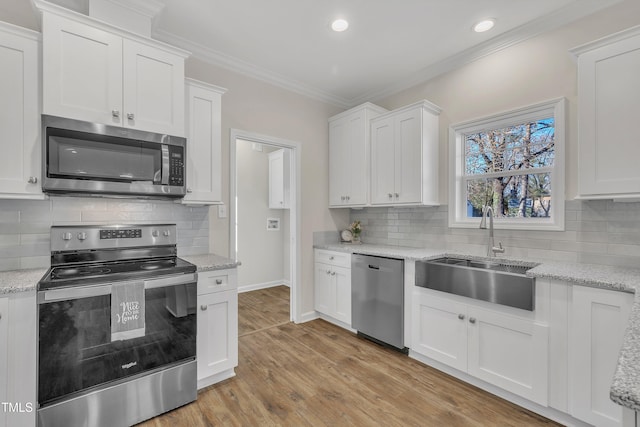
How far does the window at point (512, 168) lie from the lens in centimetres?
245

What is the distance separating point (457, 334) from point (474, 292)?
1.31ft

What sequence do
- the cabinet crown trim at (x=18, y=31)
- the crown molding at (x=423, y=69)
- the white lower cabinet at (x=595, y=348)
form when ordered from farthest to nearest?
the crown molding at (x=423, y=69) < the cabinet crown trim at (x=18, y=31) < the white lower cabinet at (x=595, y=348)

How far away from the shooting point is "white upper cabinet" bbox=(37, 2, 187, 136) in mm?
1835

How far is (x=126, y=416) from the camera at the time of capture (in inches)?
72.2

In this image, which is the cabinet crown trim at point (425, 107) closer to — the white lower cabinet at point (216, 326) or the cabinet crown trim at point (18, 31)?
the white lower cabinet at point (216, 326)

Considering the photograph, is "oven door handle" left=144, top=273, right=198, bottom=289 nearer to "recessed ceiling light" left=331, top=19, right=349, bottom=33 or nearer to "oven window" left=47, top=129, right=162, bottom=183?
"oven window" left=47, top=129, right=162, bottom=183

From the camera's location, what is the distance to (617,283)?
1.60m

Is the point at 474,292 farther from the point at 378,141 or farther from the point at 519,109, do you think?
the point at 378,141

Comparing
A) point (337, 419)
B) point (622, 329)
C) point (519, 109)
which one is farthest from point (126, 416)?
point (519, 109)

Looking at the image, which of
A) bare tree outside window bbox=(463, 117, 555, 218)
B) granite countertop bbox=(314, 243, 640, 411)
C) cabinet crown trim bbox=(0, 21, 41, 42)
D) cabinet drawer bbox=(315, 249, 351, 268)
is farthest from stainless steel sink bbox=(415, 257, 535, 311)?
cabinet crown trim bbox=(0, 21, 41, 42)

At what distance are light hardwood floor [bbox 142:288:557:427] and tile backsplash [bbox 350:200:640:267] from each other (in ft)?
3.88

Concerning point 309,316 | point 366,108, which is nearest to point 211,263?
point 309,316

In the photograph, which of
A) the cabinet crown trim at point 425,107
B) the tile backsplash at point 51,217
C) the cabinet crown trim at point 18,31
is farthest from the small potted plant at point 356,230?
the cabinet crown trim at point 18,31

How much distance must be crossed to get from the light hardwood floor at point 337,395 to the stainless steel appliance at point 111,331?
0.25 m
